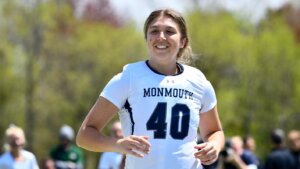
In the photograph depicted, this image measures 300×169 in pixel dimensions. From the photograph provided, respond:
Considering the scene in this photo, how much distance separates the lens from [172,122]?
5.62 meters

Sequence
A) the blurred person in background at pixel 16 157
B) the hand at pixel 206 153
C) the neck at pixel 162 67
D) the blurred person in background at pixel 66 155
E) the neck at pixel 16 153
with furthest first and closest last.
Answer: the blurred person in background at pixel 66 155 → the neck at pixel 16 153 → the blurred person in background at pixel 16 157 → the neck at pixel 162 67 → the hand at pixel 206 153

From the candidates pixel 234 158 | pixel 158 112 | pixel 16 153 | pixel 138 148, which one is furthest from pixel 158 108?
pixel 16 153

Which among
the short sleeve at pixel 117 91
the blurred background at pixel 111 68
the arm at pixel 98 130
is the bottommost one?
the arm at pixel 98 130

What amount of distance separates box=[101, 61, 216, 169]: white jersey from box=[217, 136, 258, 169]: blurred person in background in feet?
22.7

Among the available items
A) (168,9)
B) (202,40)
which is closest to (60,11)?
(202,40)

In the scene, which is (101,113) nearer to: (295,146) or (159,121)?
(159,121)

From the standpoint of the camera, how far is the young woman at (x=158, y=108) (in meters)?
5.56

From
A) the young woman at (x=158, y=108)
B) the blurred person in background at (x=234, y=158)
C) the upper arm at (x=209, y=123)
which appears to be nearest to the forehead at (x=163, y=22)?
the young woman at (x=158, y=108)

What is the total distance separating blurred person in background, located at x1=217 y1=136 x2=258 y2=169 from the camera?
500 inches

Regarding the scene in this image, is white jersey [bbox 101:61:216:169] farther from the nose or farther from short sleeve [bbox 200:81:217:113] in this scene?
the nose

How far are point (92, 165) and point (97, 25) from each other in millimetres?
8654

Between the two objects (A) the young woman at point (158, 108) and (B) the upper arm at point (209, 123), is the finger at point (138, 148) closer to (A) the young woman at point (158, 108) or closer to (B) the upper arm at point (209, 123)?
(A) the young woman at point (158, 108)

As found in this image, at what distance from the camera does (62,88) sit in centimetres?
5366

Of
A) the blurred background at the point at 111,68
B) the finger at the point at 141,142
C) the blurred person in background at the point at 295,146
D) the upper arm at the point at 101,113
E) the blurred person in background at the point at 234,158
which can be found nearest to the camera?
the finger at the point at 141,142
